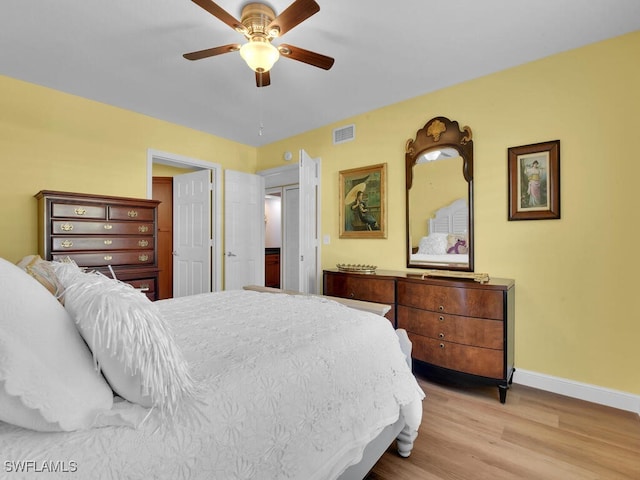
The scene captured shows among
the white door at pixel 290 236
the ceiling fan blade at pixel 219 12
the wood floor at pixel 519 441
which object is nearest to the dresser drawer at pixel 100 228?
the ceiling fan blade at pixel 219 12

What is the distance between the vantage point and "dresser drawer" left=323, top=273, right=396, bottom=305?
273 centimetres

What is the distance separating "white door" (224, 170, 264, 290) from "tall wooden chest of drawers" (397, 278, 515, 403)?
8.62 ft

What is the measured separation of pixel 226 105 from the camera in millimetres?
3264

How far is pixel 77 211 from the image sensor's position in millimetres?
2648

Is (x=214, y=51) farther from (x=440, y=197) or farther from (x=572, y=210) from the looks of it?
(x=572, y=210)

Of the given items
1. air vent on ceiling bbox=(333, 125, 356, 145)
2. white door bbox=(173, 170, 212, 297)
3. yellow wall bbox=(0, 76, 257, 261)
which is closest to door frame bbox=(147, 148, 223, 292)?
white door bbox=(173, 170, 212, 297)

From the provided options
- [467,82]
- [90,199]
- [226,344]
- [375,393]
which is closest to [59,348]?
[226,344]

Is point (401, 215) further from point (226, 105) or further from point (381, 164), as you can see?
point (226, 105)

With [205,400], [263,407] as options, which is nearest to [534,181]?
[263,407]

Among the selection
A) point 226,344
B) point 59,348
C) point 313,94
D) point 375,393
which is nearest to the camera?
point 59,348

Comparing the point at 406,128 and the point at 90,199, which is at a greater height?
the point at 406,128

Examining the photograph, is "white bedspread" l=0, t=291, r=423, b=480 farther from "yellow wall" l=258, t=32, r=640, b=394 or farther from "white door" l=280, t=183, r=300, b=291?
"white door" l=280, t=183, r=300, b=291

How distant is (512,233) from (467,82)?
145 cm

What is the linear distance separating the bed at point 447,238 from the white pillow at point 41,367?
9.03 ft
